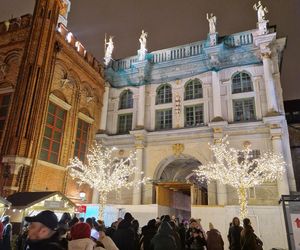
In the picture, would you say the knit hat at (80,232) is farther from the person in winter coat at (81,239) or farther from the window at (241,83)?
the window at (241,83)

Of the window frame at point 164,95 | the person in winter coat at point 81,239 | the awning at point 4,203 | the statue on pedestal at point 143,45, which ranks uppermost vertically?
the statue on pedestal at point 143,45

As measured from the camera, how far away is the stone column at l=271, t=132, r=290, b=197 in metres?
16.2

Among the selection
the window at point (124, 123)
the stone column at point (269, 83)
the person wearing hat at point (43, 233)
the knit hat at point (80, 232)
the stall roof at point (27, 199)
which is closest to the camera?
the person wearing hat at point (43, 233)

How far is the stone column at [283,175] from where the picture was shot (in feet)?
53.2

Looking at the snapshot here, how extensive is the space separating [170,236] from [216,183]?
41.6ft

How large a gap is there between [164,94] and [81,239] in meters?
19.2

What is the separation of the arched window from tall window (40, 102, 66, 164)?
592 centimetres

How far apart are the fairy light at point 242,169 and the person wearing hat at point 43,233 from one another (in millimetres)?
14085

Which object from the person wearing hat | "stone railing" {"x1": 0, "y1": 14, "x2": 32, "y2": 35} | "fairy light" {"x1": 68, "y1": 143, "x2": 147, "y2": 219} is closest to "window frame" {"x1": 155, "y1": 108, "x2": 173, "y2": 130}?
"fairy light" {"x1": 68, "y1": 143, "x2": 147, "y2": 219}

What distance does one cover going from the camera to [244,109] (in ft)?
65.0

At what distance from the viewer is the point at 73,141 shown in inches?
779

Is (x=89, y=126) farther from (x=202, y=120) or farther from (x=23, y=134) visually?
(x=202, y=120)

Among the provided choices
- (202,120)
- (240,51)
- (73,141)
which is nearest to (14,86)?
(73,141)

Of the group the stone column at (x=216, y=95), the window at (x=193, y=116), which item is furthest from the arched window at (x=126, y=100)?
the stone column at (x=216, y=95)
